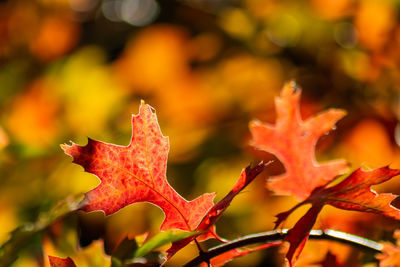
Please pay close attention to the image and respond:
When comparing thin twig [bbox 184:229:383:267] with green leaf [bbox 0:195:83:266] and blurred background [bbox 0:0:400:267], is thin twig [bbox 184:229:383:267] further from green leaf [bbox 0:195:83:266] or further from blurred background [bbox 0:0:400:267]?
blurred background [bbox 0:0:400:267]

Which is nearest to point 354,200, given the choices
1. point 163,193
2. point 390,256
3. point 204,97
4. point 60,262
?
point 390,256

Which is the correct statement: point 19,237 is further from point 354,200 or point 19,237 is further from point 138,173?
point 354,200

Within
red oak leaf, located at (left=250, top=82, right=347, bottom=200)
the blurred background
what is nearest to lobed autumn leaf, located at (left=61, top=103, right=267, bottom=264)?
red oak leaf, located at (left=250, top=82, right=347, bottom=200)

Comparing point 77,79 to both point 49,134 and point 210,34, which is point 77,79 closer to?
point 49,134

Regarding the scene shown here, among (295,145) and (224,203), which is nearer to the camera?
(224,203)

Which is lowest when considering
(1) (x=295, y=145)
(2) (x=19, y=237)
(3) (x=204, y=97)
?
(3) (x=204, y=97)

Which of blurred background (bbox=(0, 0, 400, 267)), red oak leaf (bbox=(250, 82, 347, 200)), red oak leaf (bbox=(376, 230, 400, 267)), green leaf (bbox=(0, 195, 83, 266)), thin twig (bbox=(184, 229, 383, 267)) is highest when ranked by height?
red oak leaf (bbox=(250, 82, 347, 200))
